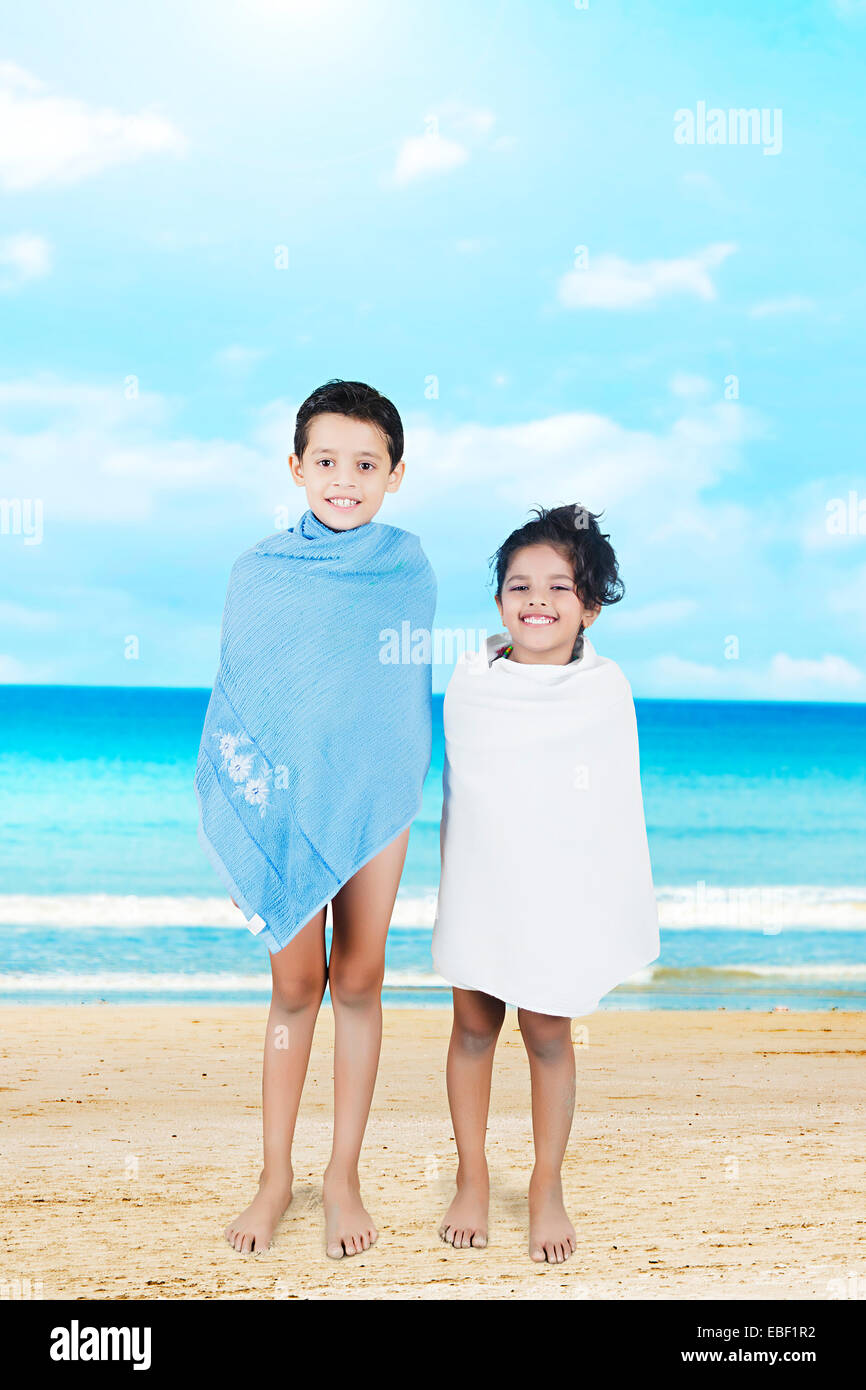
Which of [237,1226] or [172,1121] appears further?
[172,1121]

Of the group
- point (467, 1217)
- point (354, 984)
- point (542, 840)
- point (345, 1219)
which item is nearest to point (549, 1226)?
point (467, 1217)

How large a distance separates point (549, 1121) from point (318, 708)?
1133mm

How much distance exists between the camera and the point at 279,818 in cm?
A: 269

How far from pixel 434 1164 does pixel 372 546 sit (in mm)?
1880

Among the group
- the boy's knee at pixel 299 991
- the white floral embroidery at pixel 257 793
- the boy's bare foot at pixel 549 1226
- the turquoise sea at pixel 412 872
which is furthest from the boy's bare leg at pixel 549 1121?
the turquoise sea at pixel 412 872

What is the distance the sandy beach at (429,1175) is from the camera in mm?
2604

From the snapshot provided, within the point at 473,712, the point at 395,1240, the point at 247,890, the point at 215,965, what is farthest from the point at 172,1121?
the point at 215,965

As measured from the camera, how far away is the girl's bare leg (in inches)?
107

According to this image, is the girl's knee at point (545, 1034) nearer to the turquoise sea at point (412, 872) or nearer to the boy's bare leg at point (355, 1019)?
the boy's bare leg at point (355, 1019)

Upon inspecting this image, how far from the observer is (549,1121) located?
2695mm

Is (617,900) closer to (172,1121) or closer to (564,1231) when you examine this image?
(564,1231)

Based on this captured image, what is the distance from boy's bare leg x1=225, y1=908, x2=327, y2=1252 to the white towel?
35cm

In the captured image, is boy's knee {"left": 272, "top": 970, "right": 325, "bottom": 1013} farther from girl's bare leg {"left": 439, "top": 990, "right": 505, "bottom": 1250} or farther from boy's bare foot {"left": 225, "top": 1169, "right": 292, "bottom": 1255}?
boy's bare foot {"left": 225, "top": 1169, "right": 292, "bottom": 1255}

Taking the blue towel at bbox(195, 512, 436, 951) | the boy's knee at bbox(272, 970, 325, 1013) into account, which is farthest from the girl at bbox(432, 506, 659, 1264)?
the boy's knee at bbox(272, 970, 325, 1013)
